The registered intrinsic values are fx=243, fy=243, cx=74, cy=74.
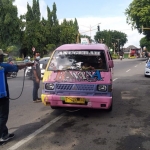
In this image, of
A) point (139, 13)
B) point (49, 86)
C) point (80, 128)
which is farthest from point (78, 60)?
point (139, 13)

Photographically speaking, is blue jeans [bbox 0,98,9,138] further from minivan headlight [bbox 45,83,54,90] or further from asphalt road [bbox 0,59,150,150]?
minivan headlight [bbox 45,83,54,90]

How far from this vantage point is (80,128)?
5406mm

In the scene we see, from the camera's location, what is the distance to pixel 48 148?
427cm

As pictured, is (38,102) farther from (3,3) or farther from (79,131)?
(3,3)

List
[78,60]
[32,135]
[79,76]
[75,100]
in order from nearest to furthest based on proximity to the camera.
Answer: [32,135]
[75,100]
[79,76]
[78,60]

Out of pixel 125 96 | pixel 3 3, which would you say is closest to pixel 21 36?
pixel 3 3

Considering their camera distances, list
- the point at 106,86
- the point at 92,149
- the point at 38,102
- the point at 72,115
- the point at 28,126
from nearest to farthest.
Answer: the point at 92,149 → the point at 28,126 → the point at 106,86 → the point at 72,115 → the point at 38,102

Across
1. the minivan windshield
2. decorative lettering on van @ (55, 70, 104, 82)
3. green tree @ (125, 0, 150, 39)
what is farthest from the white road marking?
green tree @ (125, 0, 150, 39)

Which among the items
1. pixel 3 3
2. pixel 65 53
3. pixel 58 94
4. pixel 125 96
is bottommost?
pixel 125 96

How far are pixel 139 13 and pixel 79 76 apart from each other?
137ft

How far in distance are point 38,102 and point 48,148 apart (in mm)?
4168

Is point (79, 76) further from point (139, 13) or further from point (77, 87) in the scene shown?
point (139, 13)

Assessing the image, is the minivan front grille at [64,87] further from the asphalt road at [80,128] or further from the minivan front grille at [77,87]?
the asphalt road at [80,128]

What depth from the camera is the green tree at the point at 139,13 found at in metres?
43.9
